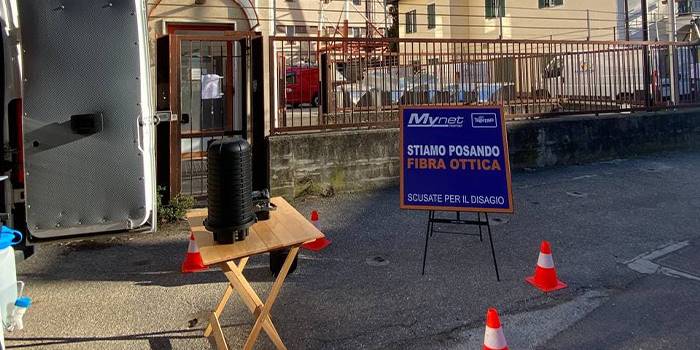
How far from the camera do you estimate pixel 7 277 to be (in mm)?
2908

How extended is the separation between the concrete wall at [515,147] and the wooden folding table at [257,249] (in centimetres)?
405

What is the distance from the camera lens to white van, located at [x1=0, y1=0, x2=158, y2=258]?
128 inches

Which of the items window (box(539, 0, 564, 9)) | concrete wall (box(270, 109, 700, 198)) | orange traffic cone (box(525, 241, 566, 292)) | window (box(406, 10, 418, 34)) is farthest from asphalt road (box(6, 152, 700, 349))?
window (box(406, 10, 418, 34))

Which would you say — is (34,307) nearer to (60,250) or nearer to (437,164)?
(60,250)

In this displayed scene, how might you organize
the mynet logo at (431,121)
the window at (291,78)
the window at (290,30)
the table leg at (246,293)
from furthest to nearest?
the window at (290,30) → the window at (291,78) → the mynet logo at (431,121) → the table leg at (246,293)

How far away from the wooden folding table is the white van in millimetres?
616

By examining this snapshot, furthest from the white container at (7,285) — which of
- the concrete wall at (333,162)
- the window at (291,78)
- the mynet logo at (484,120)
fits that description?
the window at (291,78)

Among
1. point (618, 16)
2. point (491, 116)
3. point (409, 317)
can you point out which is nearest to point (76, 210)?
point (409, 317)

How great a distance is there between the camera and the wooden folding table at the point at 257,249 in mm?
2943

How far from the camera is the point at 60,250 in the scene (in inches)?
222

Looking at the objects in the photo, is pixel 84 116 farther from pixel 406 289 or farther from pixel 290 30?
pixel 290 30

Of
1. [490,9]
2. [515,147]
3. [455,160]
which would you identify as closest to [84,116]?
[455,160]

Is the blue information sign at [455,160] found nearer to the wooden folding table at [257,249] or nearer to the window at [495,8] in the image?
the wooden folding table at [257,249]

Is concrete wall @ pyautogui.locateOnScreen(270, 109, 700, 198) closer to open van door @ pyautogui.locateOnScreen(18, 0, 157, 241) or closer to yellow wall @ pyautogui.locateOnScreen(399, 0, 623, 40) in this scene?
open van door @ pyautogui.locateOnScreen(18, 0, 157, 241)
